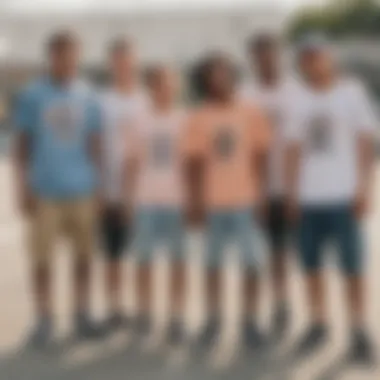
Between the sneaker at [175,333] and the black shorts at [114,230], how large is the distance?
0.41 m

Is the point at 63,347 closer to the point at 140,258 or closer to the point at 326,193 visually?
the point at 140,258

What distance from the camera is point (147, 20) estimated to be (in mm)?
4953

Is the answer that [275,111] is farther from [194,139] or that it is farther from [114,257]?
[114,257]

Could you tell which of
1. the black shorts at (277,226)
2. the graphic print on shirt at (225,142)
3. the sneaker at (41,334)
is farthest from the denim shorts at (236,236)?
the sneaker at (41,334)

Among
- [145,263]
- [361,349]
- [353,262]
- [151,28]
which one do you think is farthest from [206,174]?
[151,28]

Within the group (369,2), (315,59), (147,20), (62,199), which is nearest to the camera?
(315,59)

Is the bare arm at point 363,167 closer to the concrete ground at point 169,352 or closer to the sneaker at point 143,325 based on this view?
the concrete ground at point 169,352

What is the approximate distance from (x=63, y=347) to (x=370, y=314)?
1.43 metres

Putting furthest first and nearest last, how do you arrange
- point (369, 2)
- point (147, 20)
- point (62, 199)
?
point (369, 2), point (147, 20), point (62, 199)

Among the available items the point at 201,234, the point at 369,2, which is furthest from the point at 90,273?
the point at 369,2

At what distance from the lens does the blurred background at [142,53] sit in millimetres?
3766

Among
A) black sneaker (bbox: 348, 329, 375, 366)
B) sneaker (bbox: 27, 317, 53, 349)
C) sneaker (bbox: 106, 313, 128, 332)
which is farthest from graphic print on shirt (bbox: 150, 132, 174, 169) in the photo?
black sneaker (bbox: 348, 329, 375, 366)

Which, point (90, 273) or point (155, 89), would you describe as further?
point (90, 273)

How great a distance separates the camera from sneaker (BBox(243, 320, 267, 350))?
389cm
